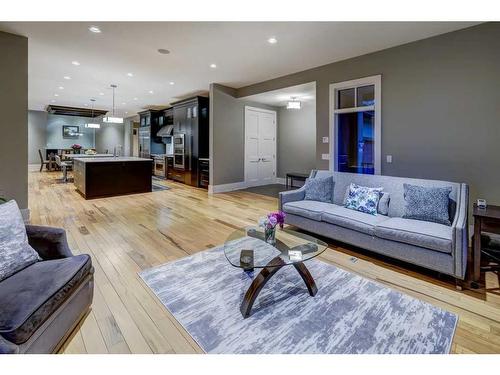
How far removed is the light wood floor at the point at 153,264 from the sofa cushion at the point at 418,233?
0.36m

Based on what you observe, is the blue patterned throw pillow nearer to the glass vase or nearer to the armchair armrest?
the glass vase

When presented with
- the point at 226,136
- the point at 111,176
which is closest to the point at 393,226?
the point at 226,136

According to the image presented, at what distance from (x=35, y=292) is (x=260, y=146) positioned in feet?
24.1

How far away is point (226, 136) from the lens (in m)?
7.46

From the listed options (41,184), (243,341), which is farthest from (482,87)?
(41,184)

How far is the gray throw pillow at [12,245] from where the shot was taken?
5.50ft

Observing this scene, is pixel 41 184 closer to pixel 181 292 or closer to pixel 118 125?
pixel 118 125

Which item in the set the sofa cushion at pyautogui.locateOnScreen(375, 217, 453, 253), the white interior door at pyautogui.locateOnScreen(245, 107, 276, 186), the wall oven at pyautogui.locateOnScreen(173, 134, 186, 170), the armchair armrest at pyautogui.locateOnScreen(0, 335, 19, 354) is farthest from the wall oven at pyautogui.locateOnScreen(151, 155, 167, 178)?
the armchair armrest at pyautogui.locateOnScreen(0, 335, 19, 354)

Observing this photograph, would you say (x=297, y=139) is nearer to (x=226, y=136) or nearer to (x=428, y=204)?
(x=226, y=136)

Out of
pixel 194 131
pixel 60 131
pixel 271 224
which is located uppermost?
pixel 60 131

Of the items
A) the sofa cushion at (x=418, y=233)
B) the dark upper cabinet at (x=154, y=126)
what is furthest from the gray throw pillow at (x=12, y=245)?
the dark upper cabinet at (x=154, y=126)

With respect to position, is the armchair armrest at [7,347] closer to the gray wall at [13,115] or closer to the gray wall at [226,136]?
the gray wall at [13,115]

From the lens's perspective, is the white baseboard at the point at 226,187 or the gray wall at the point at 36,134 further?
the gray wall at the point at 36,134

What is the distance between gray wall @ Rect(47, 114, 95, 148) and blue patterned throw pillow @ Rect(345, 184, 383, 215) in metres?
14.0
